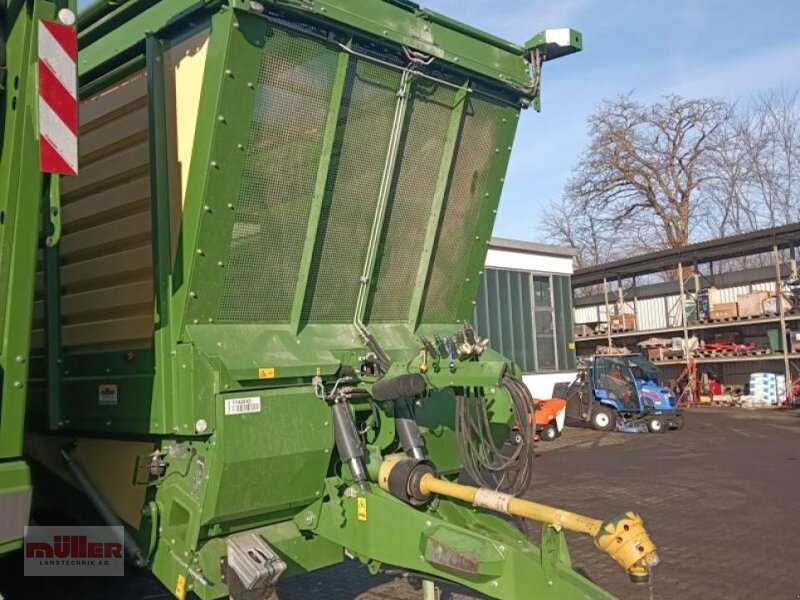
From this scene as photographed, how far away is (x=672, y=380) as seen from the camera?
26.7 metres

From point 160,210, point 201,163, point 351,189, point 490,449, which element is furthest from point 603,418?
point 201,163

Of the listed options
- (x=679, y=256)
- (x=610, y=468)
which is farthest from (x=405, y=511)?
(x=679, y=256)

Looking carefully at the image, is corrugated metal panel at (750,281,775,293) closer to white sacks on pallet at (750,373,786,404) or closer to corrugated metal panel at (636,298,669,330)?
white sacks on pallet at (750,373,786,404)

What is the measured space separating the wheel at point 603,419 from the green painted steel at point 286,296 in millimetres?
15006

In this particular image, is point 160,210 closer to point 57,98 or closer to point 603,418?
point 57,98

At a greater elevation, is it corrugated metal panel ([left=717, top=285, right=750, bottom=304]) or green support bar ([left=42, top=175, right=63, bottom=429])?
corrugated metal panel ([left=717, top=285, right=750, bottom=304])

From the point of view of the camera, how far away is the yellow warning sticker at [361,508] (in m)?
3.59

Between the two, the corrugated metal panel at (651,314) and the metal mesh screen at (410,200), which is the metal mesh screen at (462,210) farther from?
the corrugated metal panel at (651,314)

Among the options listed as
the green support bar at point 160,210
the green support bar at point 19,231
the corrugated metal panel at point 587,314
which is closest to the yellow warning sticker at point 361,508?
the green support bar at point 160,210

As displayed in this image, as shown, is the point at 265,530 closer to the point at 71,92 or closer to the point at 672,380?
the point at 71,92

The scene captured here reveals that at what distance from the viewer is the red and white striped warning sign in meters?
2.86

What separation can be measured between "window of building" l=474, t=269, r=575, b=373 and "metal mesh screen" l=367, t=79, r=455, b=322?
1392cm

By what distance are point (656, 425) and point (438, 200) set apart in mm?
15218

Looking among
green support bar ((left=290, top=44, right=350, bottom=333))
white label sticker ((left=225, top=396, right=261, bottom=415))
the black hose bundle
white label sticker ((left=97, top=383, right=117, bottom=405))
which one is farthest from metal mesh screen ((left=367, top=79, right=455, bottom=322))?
white label sticker ((left=97, top=383, right=117, bottom=405))
